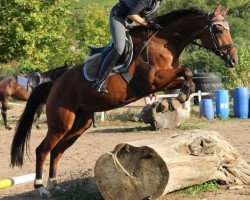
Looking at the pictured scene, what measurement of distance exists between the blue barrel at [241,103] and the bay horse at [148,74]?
1040cm

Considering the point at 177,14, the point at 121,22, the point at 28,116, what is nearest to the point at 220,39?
the point at 177,14

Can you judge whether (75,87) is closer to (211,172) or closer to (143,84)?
(143,84)

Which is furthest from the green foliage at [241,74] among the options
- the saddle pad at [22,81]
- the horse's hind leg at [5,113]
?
the horse's hind leg at [5,113]

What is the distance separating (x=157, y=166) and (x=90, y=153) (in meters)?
4.95

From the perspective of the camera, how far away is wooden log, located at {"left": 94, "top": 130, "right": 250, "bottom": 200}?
5.71 metres

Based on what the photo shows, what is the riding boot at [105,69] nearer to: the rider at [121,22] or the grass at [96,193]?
the rider at [121,22]

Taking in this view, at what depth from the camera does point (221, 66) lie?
24.8 meters

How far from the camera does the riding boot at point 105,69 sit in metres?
6.50

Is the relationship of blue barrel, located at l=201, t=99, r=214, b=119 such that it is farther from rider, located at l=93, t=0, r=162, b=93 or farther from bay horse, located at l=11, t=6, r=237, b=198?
rider, located at l=93, t=0, r=162, b=93

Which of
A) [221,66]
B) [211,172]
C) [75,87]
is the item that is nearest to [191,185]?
[211,172]

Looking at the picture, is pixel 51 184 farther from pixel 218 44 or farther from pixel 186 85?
pixel 218 44

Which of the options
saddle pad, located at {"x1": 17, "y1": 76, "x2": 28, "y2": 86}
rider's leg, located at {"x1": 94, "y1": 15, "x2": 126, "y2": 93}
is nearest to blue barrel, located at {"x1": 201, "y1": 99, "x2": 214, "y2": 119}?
saddle pad, located at {"x1": 17, "y1": 76, "x2": 28, "y2": 86}

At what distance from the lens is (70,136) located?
24.5 feet

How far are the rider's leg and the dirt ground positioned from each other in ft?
4.88
